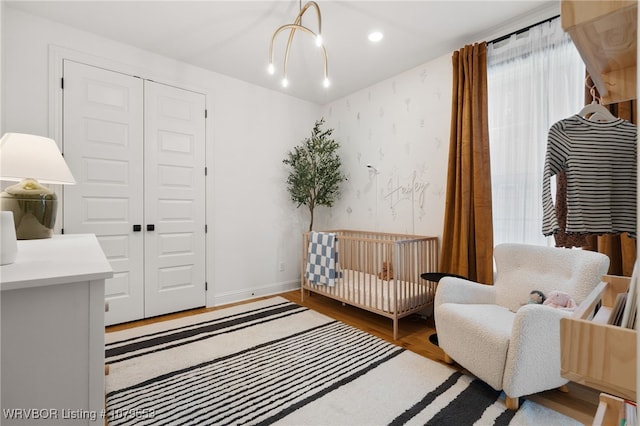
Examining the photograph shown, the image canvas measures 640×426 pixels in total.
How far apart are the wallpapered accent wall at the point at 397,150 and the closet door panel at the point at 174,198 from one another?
1.75 m

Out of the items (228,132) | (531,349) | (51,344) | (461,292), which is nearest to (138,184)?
(228,132)

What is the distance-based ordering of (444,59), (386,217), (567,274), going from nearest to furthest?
(567,274) < (444,59) < (386,217)

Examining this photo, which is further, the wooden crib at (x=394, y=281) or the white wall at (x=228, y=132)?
the wooden crib at (x=394, y=281)

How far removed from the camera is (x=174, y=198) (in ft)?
10.0

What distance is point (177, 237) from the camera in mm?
3070

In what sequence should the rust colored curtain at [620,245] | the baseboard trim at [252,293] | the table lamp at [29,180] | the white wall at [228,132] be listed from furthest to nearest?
1. the baseboard trim at [252,293]
2. the white wall at [228,132]
3. the rust colored curtain at [620,245]
4. the table lamp at [29,180]

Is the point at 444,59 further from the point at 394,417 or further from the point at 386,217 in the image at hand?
the point at 394,417

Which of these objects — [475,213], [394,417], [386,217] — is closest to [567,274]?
[475,213]

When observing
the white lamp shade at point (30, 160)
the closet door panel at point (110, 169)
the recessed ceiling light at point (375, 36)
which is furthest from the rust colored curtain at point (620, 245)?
the closet door panel at point (110, 169)

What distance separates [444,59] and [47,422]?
11.2ft

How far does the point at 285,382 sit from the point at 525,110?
8.58 ft

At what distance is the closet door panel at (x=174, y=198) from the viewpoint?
292 centimetres

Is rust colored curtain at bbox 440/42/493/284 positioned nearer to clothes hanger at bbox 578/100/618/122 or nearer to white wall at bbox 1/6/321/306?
clothes hanger at bbox 578/100/618/122

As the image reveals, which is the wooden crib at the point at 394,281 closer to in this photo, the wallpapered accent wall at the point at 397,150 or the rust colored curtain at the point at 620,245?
the wallpapered accent wall at the point at 397,150
